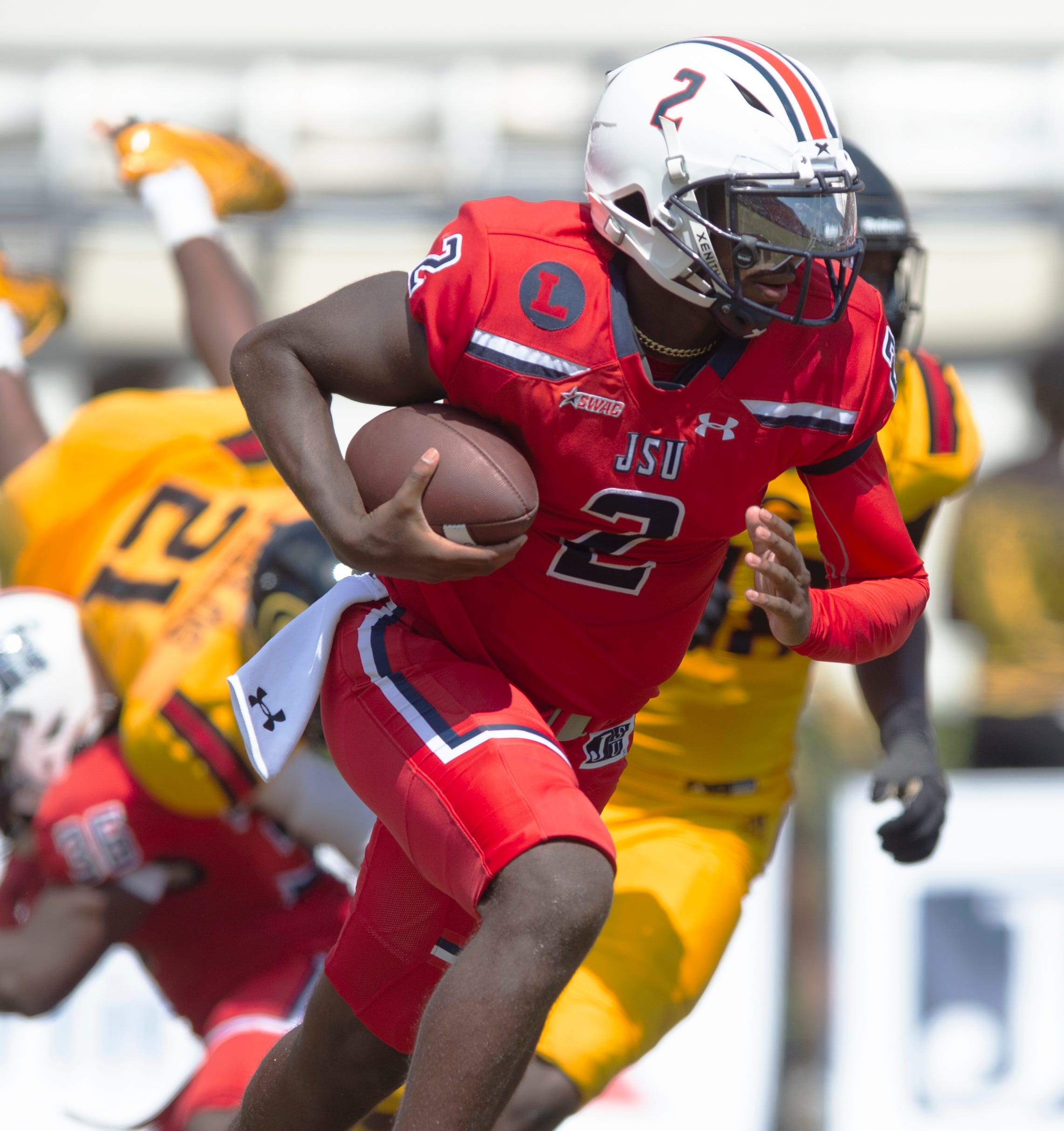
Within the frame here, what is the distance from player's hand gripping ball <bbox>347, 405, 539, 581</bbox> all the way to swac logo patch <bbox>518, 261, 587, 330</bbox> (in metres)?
0.18

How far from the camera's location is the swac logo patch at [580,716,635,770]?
2.59m

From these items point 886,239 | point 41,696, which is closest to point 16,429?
point 41,696

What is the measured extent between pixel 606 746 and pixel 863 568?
0.50m

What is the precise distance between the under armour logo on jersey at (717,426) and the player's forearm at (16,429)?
10.3ft

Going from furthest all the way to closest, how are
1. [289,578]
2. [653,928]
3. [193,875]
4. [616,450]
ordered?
[193,875], [289,578], [653,928], [616,450]

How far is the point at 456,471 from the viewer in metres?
2.23

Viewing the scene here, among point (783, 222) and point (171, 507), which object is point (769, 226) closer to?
point (783, 222)

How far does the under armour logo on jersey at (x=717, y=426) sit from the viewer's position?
2.31 metres

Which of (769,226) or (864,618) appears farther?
(864,618)

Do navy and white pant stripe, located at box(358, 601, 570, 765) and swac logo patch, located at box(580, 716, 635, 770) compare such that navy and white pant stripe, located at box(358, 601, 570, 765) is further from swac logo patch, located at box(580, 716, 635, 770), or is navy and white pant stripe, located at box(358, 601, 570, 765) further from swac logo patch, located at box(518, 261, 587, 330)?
swac logo patch, located at box(518, 261, 587, 330)

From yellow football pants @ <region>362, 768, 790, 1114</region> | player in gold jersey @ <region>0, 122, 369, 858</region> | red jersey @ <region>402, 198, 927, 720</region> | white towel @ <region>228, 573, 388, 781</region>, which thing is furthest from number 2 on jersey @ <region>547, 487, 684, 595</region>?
player in gold jersey @ <region>0, 122, 369, 858</region>

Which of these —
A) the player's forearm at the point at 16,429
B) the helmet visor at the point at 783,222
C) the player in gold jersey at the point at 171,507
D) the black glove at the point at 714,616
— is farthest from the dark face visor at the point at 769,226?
the player's forearm at the point at 16,429

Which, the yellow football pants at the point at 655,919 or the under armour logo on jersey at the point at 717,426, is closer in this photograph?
the under armour logo on jersey at the point at 717,426

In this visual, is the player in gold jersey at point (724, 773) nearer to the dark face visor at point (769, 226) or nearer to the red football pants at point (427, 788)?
the red football pants at point (427, 788)
